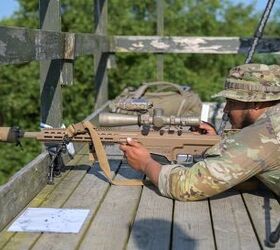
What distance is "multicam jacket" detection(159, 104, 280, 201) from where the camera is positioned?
3094mm

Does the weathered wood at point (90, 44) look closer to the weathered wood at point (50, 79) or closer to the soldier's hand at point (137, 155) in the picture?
the weathered wood at point (50, 79)

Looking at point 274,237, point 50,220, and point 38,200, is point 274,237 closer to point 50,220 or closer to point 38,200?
point 50,220

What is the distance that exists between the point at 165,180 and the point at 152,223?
354 mm

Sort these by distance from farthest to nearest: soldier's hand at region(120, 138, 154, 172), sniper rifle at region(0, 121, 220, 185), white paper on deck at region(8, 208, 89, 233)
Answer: sniper rifle at region(0, 121, 220, 185) → soldier's hand at region(120, 138, 154, 172) → white paper on deck at region(8, 208, 89, 233)

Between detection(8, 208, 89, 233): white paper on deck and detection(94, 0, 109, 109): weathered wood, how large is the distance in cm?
381

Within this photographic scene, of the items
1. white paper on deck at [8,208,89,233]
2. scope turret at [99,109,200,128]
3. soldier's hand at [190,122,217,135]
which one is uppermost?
scope turret at [99,109,200,128]

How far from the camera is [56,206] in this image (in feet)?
10.9

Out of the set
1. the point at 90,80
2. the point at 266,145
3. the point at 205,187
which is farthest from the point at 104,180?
the point at 90,80

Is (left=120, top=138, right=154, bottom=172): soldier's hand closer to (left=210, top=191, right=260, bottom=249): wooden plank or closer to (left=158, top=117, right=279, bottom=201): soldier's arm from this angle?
(left=158, top=117, right=279, bottom=201): soldier's arm

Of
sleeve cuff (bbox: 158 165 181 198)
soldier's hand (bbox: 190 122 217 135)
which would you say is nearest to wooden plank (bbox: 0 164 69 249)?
sleeve cuff (bbox: 158 165 181 198)

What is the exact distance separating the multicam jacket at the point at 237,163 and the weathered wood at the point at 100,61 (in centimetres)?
380

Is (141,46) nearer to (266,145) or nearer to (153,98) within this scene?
(153,98)

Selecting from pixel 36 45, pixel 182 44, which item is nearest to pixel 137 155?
pixel 36 45

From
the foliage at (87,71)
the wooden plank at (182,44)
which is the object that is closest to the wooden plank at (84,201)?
the wooden plank at (182,44)
